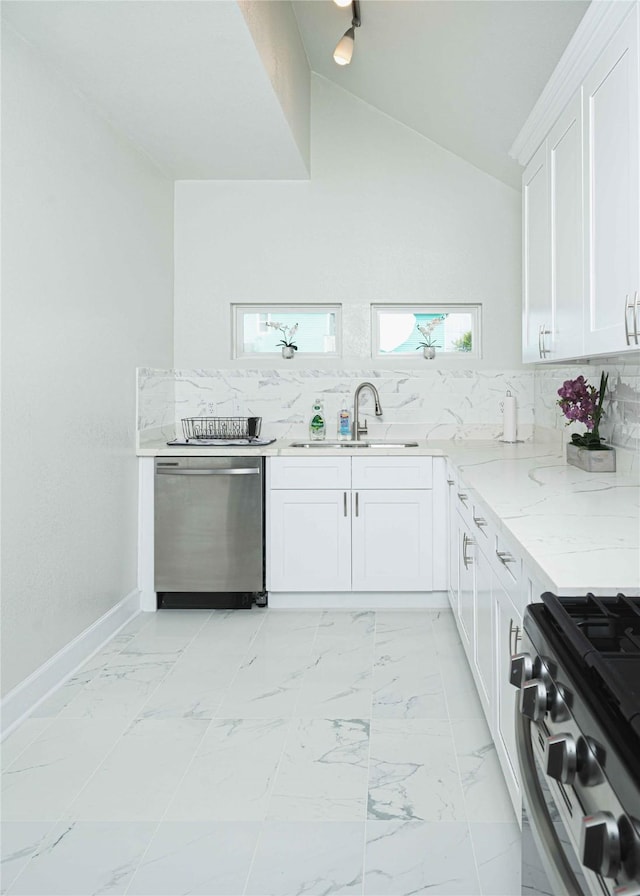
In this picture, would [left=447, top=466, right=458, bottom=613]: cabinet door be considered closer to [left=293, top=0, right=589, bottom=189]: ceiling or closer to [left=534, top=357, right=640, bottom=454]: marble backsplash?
[left=534, top=357, right=640, bottom=454]: marble backsplash

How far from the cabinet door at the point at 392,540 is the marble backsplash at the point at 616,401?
87 centimetres

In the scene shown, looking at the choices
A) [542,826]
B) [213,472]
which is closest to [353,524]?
[213,472]

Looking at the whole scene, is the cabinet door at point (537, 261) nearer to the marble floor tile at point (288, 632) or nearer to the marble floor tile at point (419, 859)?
the marble floor tile at point (288, 632)

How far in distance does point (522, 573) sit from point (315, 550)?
228cm

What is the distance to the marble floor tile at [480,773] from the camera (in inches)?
81.8

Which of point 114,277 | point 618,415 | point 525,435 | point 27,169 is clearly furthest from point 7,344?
point 525,435

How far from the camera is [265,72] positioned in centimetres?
305

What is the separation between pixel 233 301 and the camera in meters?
4.70

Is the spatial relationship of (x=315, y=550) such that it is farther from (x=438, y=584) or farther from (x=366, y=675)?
(x=366, y=675)

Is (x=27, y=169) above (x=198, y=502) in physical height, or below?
above

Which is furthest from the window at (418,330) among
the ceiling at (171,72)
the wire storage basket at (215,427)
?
Result: the ceiling at (171,72)

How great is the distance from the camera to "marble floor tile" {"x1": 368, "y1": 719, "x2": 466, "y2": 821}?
2.09 metres

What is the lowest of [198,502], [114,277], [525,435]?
[198,502]

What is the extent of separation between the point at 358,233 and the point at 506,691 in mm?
3310
